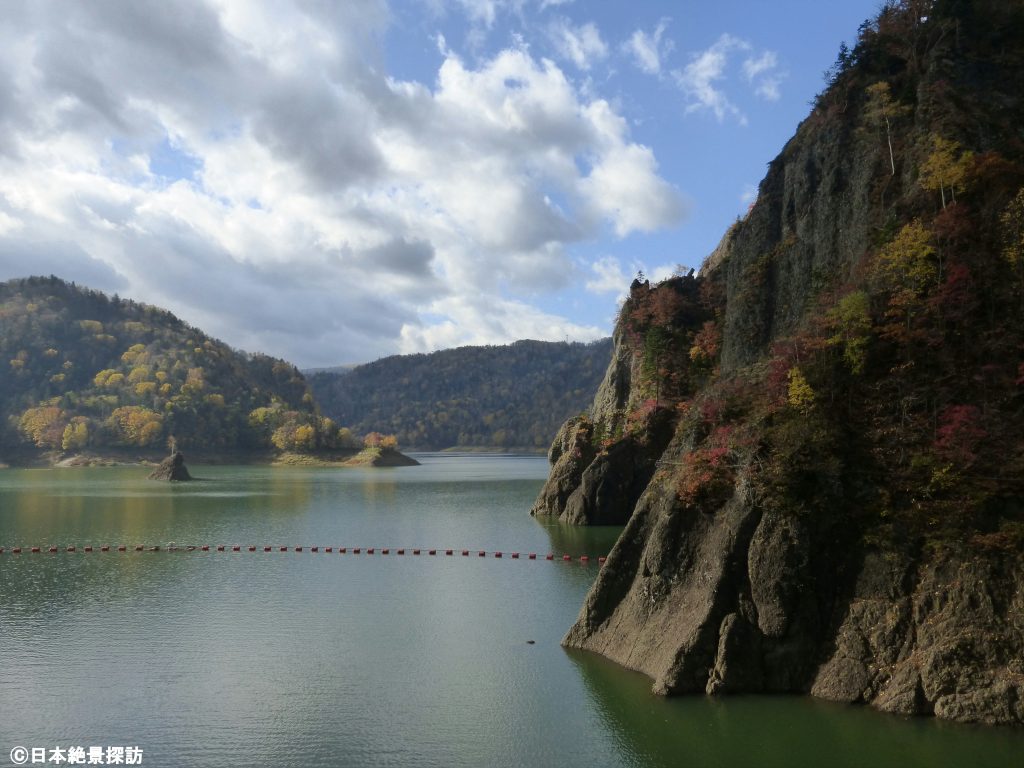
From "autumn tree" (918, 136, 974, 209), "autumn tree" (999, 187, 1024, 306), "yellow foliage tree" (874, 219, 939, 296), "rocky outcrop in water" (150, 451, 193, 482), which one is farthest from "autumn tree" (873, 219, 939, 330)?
"rocky outcrop in water" (150, 451, 193, 482)

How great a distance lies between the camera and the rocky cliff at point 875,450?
835 inches

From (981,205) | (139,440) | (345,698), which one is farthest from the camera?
(139,440)

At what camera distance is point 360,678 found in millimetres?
26500

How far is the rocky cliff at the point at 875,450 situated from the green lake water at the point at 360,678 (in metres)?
→ 1.50

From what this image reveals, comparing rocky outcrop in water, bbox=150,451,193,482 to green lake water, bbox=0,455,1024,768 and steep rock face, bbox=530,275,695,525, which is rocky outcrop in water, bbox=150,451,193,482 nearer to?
green lake water, bbox=0,455,1024,768

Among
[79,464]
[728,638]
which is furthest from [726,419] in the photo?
[79,464]

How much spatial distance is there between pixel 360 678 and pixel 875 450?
62.8ft

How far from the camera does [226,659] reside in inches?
1122

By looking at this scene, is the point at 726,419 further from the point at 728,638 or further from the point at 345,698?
the point at 345,698

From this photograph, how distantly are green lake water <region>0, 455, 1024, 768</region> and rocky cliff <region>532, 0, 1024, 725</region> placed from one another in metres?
1.50

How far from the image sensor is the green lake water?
20250 millimetres

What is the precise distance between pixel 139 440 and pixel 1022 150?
198684mm

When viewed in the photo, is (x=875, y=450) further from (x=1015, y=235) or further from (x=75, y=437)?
(x=75, y=437)

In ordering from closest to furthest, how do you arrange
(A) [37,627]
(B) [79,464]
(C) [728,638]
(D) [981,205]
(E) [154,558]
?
(C) [728,638], (D) [981,205], (A) [37,627], (E) [154,558], (B) [79,464]
